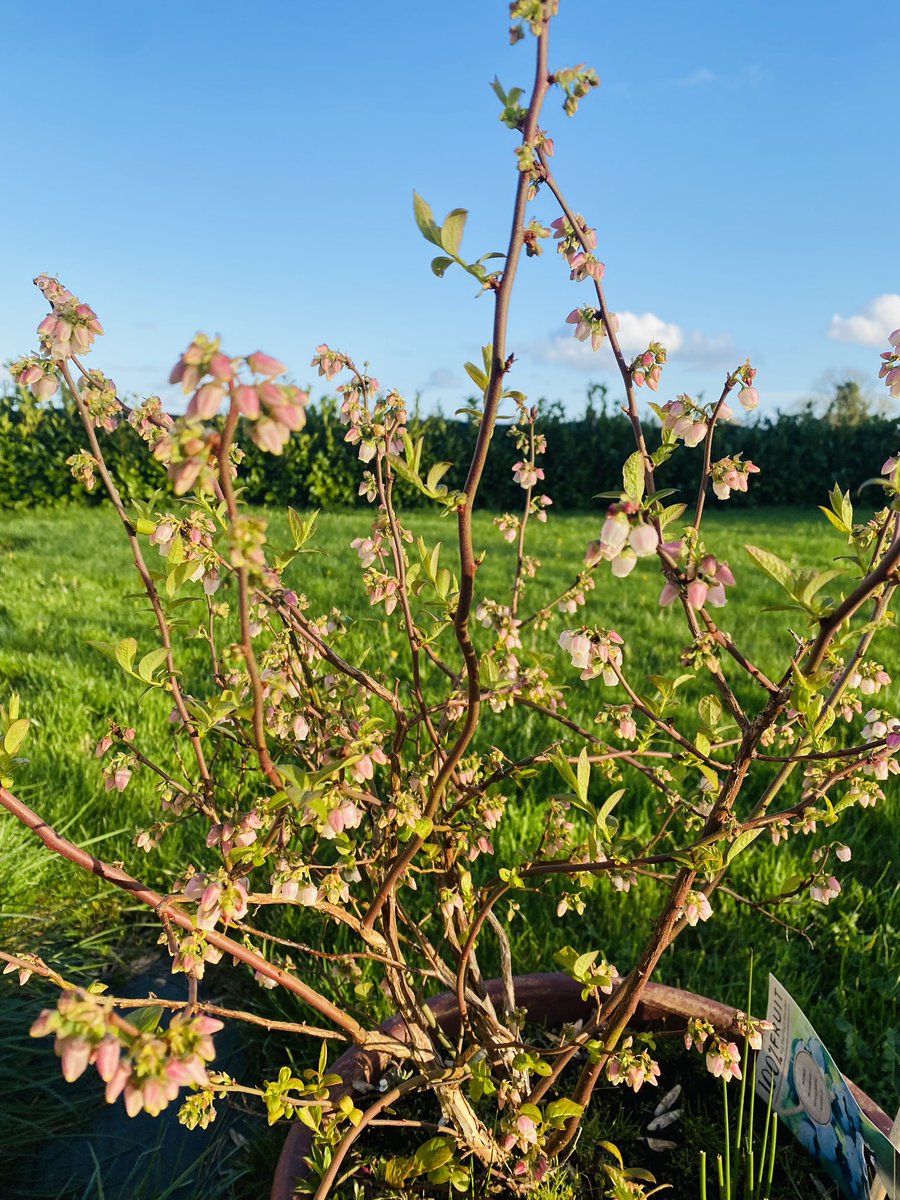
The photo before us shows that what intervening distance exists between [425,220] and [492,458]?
47.6 feet

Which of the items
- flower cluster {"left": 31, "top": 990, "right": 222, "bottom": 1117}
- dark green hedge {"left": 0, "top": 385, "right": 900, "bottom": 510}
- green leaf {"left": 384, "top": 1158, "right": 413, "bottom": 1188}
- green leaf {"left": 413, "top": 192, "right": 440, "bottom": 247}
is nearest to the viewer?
flower cluster {"left": 31, "top": 990, "right": 222, "bottom": 1117}

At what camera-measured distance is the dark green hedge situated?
1360cm

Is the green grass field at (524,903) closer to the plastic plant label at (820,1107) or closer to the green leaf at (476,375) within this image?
the plastic plant label at (820,1107)

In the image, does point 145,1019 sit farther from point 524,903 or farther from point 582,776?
point 524,903

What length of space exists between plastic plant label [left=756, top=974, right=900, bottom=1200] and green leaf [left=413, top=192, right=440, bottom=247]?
1391 millimetres

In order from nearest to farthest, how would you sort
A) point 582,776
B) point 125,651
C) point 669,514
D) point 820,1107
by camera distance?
point 669,514
point 582,776
point 125,651
point 820,1107

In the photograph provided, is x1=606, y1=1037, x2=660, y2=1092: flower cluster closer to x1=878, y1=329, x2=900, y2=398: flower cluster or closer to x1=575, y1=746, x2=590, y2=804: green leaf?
x1=575, y1=746, x2=590, y2=804: green leaf

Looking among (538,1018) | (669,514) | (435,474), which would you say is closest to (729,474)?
(669,514)

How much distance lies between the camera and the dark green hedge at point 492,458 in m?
13.6

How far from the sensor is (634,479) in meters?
1.07

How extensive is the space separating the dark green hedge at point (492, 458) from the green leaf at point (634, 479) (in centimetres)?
1087

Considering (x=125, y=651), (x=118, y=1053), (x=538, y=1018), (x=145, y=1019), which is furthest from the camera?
(x=538, y=1018)

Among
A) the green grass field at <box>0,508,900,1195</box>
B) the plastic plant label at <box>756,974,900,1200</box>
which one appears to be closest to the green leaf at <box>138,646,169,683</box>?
the green grass field at <box>0,508,900,1195</box>

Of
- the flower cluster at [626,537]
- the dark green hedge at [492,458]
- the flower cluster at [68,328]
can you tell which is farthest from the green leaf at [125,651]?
the dark green hedge at [492,458]
